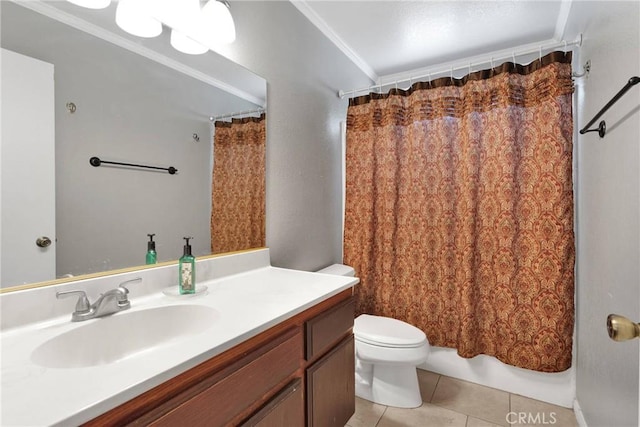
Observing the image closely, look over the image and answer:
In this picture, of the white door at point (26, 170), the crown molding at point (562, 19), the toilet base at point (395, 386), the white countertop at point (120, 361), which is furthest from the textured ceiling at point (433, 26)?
the toilet base at point (395, 386)

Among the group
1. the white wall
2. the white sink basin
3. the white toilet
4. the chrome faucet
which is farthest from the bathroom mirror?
the white wall

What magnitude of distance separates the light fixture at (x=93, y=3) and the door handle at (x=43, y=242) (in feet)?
2.46

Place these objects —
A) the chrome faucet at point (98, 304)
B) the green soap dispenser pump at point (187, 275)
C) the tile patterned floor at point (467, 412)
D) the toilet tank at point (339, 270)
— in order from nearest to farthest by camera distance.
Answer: the chrome faucet at point (98, 304), the green soap dispenser pump at point (187, 275), the tile patterned floor at point (467, 412), the toilet tank at point (339, 270)

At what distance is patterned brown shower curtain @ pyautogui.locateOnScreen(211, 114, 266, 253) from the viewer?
4.74 ft

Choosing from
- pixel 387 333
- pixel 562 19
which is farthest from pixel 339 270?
pixel 562 19

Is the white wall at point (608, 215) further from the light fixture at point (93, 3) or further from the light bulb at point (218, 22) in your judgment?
the light fixture at point (93, 3)

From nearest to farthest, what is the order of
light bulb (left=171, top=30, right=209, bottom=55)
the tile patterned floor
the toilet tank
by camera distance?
light bulb (left=171, top=30, right=209, bottom=55) → the tile patterned floor → the toilet tank

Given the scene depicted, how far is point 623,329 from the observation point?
586mm

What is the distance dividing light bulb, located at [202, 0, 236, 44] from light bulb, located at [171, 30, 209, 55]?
0.06 m

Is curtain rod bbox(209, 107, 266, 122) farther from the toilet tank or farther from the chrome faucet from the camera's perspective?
the toilet tank

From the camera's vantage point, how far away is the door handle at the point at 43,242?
90 cm

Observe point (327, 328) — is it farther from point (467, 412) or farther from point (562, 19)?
point (562, 19)

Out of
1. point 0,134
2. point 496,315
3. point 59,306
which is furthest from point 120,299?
point 496,315

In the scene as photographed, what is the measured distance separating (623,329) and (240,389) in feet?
2.82
